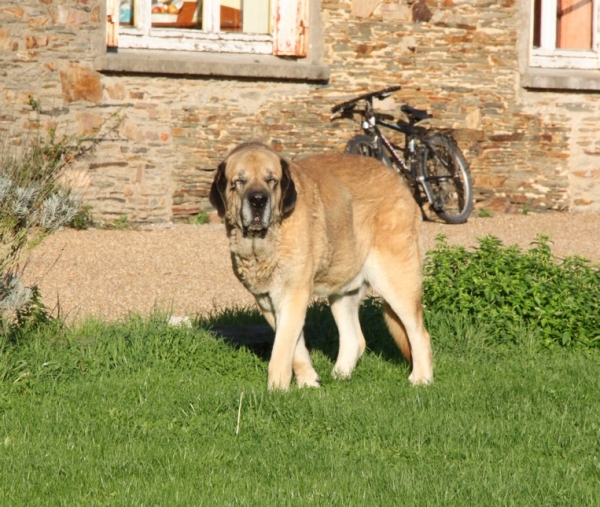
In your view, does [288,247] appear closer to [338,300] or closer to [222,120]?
[338,300]

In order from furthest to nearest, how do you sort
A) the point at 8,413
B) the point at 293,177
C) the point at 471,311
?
the point at 471,311, the point at 293,177, the point at 8,413

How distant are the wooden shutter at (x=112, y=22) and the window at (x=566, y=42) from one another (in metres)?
5.67

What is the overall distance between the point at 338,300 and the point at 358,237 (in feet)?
1.70

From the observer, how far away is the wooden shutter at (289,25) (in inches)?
543

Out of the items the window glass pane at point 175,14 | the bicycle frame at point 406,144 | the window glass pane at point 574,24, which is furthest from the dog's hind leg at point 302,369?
the window glass pane at point 574,24

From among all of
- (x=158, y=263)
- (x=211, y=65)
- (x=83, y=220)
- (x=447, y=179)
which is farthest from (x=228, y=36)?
(x=158, y=263)

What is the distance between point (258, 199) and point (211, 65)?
746 cm

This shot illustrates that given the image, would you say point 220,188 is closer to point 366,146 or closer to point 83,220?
point 83,220

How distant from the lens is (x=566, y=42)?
52.6ft

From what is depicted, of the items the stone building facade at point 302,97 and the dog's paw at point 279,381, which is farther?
the stone building facade at point 302,97

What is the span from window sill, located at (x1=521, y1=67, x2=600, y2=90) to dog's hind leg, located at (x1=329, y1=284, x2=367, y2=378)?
8633 millimetres

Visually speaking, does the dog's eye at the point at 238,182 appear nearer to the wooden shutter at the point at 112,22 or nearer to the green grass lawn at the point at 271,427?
the green grass lawn at the point at 271,427

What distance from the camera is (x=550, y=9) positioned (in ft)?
51.9

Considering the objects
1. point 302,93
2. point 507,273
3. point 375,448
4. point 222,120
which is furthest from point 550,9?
point 375,448
